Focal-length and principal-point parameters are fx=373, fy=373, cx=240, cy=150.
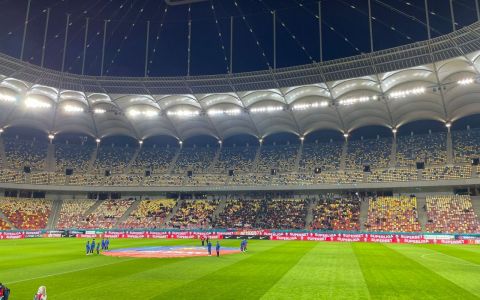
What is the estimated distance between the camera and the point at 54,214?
6788 cm

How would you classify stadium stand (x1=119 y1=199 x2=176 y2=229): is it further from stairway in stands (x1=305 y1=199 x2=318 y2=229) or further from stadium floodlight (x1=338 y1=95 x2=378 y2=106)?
stadium floodlight (x1=338 y1=95 x2=378 y2=106)

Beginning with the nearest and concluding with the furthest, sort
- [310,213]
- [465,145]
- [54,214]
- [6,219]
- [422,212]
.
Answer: [422,212] < [6,219] < [465,145] < [310,213] < [54,214]

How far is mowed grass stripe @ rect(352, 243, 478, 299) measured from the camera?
16.0 metres

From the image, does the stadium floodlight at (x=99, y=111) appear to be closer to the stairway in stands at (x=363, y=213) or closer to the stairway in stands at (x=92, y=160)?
the stairway in stands at (x=92, y=160)

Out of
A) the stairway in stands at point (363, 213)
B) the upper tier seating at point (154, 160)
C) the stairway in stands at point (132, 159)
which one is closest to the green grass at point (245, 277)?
the stairway in stands at point (363, 213)

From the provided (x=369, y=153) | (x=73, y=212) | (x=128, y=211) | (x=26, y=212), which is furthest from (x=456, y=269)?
(x=26, y=212)

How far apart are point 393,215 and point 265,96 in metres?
27.8

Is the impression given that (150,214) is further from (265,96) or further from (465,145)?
(465,145)

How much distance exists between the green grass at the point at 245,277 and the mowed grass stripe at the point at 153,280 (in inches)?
1.6

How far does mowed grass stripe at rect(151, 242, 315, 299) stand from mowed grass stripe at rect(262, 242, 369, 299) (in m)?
0.63

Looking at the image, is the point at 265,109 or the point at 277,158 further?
the point at 277,158

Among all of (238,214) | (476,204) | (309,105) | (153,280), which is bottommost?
(153,280)

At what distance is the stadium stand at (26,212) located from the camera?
62500mm

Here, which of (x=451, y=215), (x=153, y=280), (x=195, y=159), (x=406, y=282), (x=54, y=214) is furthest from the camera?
(x=195, y=159)
